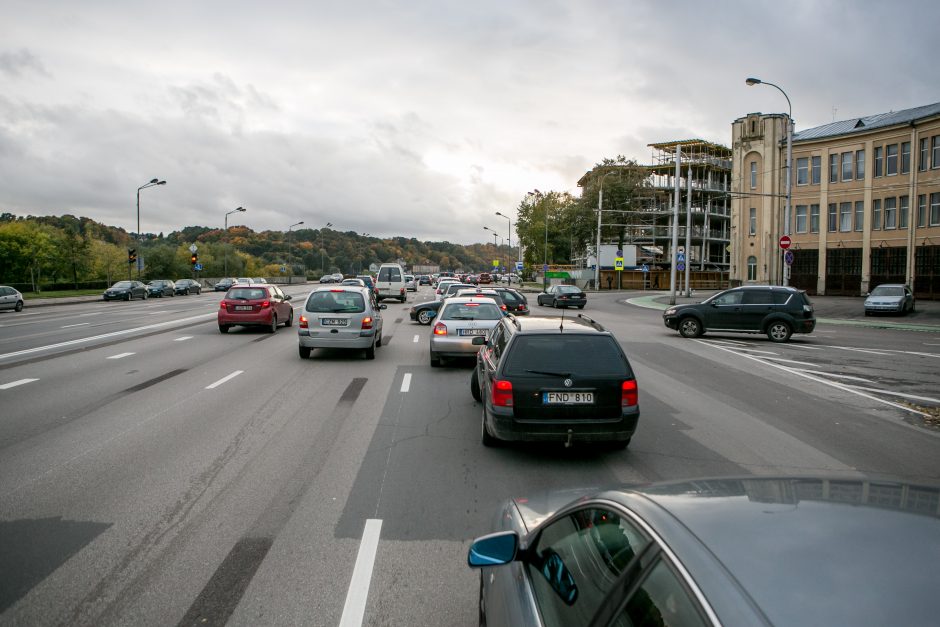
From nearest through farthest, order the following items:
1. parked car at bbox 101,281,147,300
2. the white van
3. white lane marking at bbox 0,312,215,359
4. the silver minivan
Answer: the silver minivan < white lane marking at bbox 0,312,215,359 < the white van < parked car at bbox 101,281,147,300

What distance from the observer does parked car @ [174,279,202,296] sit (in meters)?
67.2

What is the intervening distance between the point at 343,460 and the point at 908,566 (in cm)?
613

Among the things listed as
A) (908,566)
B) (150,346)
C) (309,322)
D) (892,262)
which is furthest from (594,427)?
(892,262)

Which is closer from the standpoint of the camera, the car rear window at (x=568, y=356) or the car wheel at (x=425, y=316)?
the car rear window at (x=568, y=356)

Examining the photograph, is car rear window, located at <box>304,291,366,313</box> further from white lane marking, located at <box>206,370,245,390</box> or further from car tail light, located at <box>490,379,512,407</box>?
car tail light, located at <box>490,379,512,407</box>

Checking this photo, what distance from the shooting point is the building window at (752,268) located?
59500 millimetres

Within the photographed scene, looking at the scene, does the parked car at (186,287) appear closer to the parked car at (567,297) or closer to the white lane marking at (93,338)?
the parked car at (567,297)

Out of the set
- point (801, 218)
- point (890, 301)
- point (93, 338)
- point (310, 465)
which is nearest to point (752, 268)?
point (801, 218)

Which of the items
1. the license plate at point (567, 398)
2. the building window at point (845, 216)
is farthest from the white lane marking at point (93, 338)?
the building window at point (845, 216)

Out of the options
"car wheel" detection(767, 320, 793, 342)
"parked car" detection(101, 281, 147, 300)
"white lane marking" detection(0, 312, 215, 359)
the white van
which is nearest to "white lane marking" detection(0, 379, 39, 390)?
"white lane marking" detection(0, 312, 215, 359)

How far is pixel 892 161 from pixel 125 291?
5793 cm

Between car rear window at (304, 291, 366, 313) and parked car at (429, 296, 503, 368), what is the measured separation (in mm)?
2331

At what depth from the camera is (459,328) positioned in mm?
14766

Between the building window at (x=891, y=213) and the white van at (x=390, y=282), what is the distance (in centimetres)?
3518
